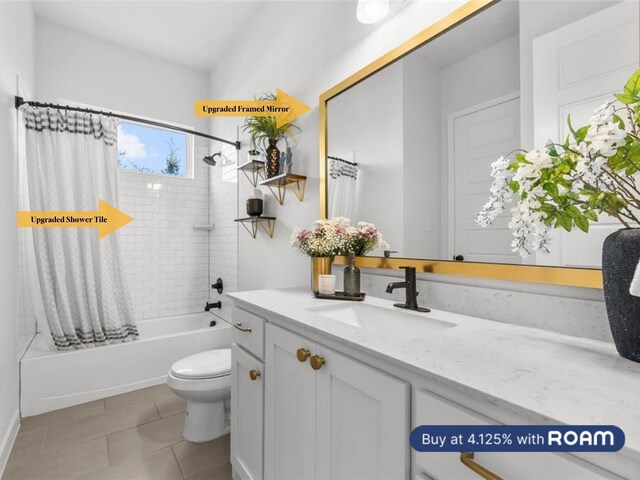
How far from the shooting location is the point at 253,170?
253cm

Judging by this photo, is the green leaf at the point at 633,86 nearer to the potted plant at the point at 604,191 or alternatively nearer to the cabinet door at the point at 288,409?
the potted plant at the point at 604,191

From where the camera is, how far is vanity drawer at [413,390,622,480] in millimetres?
479

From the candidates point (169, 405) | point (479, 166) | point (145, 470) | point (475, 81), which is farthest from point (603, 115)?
point (169, 405)

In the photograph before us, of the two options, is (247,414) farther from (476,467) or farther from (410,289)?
(476,467)

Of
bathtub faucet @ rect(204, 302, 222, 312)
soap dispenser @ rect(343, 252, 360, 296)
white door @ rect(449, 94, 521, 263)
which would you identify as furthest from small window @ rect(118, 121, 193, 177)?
white door @ rect(449, 94, 521, 263)

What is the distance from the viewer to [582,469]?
469mm

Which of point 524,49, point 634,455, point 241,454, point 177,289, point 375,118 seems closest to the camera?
point 634,455

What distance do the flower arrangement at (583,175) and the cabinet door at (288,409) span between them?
0.72 meters

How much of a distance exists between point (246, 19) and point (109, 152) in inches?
63.0

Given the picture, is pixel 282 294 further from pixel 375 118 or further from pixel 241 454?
pixel 375 118

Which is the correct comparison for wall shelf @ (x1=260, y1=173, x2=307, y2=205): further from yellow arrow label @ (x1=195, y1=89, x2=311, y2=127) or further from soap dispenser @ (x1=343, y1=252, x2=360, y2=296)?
soap dispenser @ (x1=343, y1=252, x2=360, y2=296)

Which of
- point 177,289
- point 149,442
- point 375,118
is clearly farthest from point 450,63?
point 177,289

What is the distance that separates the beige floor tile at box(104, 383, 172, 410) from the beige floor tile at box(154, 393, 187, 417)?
9cm

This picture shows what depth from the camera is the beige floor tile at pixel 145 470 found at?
1.61 metres
